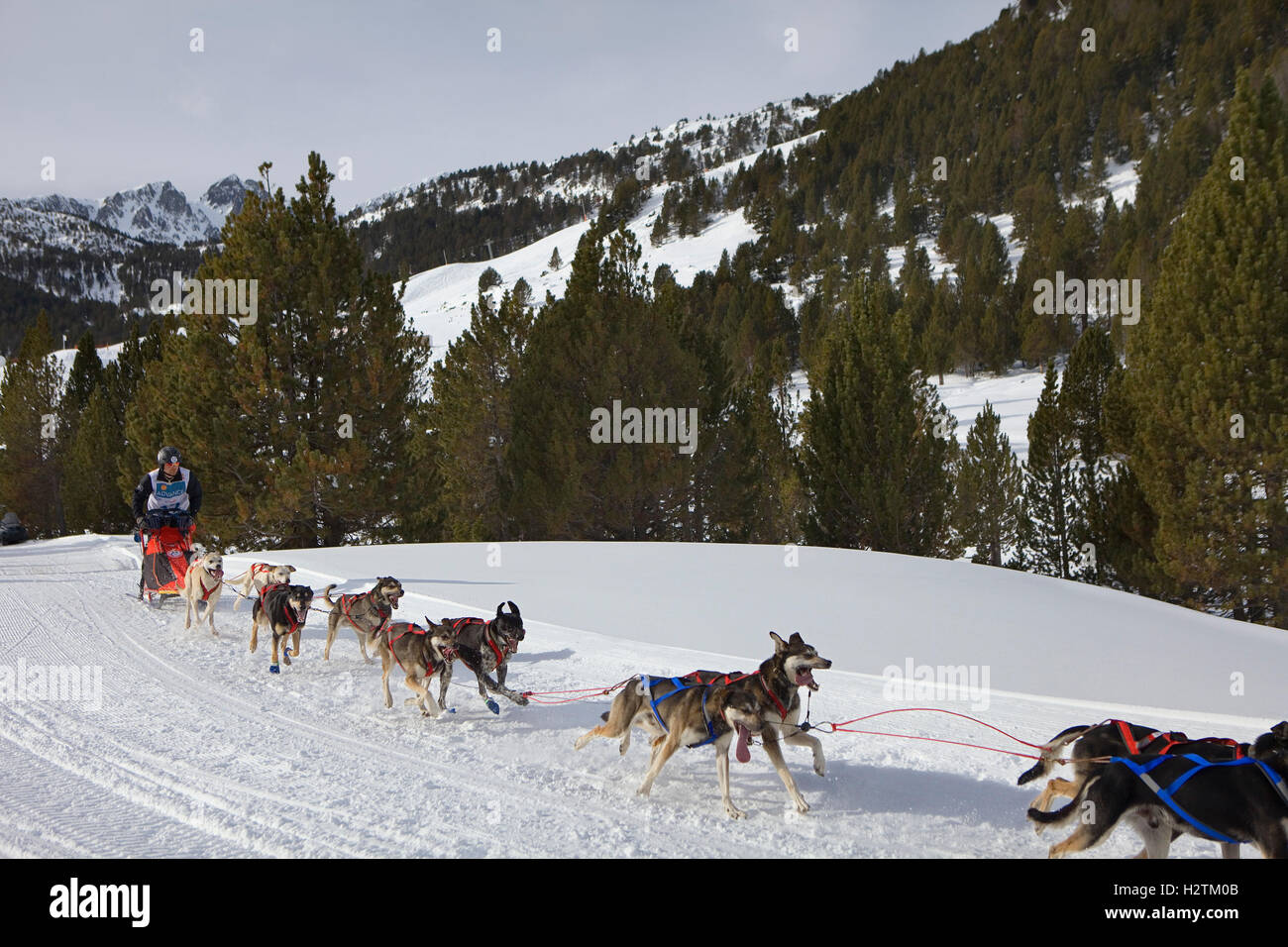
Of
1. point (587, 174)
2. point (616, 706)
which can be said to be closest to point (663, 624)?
point (616, 706)

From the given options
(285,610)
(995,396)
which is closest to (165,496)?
(285,610)

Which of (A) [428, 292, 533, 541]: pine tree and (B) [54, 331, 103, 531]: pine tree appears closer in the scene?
(A) [428, 292, 533, 541]: pine tree

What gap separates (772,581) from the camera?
9883 mm

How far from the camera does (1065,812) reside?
3.61 m

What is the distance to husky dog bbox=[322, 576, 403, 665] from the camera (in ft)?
22.3

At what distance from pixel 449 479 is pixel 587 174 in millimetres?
176832

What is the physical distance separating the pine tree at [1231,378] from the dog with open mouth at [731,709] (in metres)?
15.2

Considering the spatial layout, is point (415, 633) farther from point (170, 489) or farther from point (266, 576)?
point (170, 489)

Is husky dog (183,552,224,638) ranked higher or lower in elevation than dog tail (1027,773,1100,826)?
higher

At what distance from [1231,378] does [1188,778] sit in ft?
50.6

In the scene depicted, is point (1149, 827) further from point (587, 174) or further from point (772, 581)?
point (587, 174)

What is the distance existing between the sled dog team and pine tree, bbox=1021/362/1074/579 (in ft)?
59.6

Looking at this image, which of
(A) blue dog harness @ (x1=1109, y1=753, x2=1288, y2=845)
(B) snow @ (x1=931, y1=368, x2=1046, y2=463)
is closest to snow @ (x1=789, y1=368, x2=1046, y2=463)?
(B) snow @ (x1=931, y1=368, x2=1046, y2=463)

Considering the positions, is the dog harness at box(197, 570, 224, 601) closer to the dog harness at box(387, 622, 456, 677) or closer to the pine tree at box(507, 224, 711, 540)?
the dog harness at box(387, 622, 456, 677)
